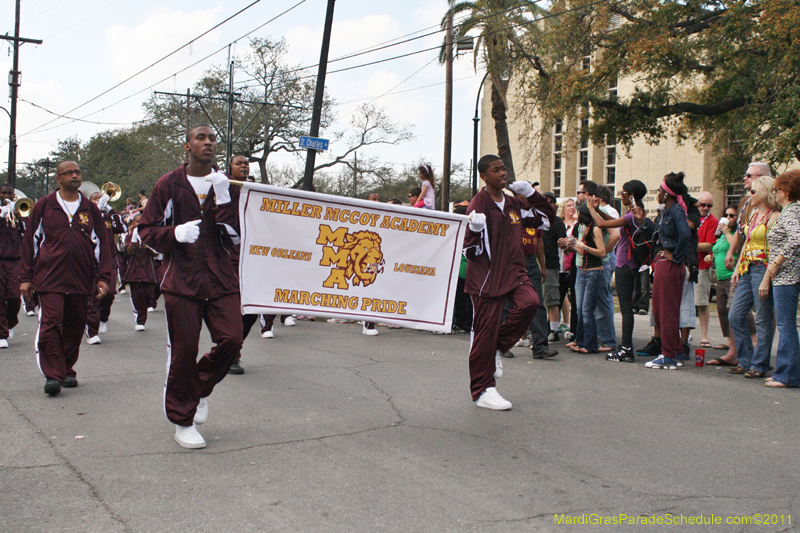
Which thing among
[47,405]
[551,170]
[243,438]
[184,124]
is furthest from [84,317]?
[551,170]

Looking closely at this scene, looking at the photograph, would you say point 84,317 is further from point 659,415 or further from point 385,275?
point 659,415

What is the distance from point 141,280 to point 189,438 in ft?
23.6

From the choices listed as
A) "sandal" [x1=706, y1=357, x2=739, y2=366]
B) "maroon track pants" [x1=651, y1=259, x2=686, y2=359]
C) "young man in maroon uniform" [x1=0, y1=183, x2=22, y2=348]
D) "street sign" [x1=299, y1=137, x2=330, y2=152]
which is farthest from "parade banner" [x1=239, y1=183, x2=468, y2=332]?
"street sign" [x1=299, y1=137, x2=330, y2=152]

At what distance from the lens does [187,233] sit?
432 cm

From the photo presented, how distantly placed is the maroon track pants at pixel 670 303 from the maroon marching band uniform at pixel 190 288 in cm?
487

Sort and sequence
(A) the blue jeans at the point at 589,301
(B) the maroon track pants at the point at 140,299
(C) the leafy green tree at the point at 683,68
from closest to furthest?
(A) the blue jeans at the point at 589,301
(B) the maroon track pants at the point at 140,299
(C) the leafy green tree at the point at 683,68

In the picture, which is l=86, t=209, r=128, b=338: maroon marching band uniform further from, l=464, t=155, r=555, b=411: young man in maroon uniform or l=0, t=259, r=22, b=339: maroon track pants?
l=464, t=155, r=555, b=411: young man in maroon uniform

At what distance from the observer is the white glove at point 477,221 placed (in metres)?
5.47

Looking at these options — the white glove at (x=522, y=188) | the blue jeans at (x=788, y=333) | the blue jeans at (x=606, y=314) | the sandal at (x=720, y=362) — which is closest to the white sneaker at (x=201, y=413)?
the white glove at (x=522, y=188)

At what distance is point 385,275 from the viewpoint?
221 inches

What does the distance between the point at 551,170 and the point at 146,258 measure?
48206mm

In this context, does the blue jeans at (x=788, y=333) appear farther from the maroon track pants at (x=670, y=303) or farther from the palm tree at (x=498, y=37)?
the palm tree at (x=498, y=37)

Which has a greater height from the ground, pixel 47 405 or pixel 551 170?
pixel 551 170

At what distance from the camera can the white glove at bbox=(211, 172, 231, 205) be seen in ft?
15.2
